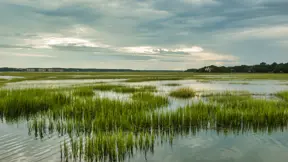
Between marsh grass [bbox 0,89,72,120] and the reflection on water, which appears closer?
the reflection on water

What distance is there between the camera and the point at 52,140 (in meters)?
9.91

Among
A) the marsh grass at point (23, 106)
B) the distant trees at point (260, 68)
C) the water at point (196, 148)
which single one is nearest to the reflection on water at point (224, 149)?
the water at point (196, 148)

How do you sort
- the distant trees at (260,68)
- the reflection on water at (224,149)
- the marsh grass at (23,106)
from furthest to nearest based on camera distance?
the distant trees at (260,68)
the marsh grass at (23,106)
the reflection on water at (224,149)

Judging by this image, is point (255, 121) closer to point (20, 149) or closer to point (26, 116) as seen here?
point (20, 149)

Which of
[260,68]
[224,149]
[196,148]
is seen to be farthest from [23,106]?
[260,68]

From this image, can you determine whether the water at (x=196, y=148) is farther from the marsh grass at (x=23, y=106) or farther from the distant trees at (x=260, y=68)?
the distant trees at (x=260, y=68)

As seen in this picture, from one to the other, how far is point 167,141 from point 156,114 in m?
2.83

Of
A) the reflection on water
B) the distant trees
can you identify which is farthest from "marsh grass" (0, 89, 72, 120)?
the distant trees

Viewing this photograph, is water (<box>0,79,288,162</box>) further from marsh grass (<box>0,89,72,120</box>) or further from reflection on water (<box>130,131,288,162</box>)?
marsh grass (<box>0,89,72,120</box>)

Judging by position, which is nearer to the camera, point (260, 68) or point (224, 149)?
point (224, 149)

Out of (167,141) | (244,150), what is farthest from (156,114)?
(244,150)

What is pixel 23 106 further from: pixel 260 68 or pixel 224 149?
pixel 260 68

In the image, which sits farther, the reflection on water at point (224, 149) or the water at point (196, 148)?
the reflection on water at point (224, 149)

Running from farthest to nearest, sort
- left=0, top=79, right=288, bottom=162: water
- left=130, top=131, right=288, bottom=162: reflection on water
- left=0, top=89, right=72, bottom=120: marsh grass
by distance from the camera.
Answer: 1. left=0, top=89, right=72, bottom=120: marsh grass
2. left=130, top=131, right=288, bottom=162: reflection on water
3. left=0, top=79, right=288, bottom=162: water
